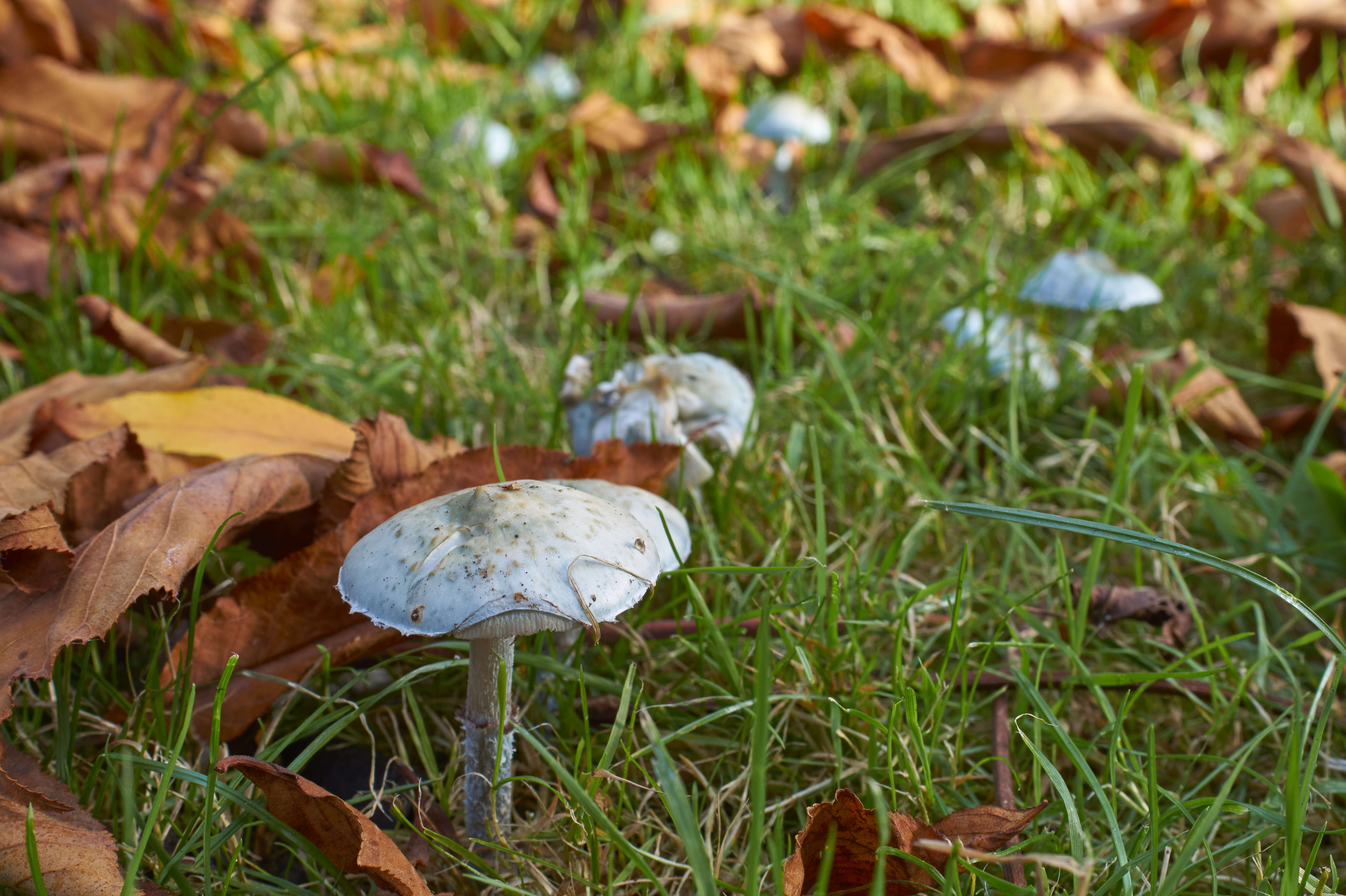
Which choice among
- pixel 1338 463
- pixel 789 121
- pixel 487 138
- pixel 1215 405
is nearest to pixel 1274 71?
pixel 789 121

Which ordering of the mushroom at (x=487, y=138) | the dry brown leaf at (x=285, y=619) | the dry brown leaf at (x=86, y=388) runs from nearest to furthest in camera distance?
the dry brown leaf at (x=285, y=619)
the dry brown leaf at (x=86, y=388)
the mushroom at (x=487, y=138)

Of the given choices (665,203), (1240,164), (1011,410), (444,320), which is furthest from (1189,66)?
(444,320)

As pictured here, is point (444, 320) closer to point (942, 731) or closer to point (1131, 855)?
point (942, 731)

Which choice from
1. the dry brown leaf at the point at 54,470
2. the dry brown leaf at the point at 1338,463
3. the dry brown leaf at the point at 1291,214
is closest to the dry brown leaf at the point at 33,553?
the dry brown leaf at the point at 54,470

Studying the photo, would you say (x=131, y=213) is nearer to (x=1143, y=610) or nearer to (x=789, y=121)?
(x=789, y=121)

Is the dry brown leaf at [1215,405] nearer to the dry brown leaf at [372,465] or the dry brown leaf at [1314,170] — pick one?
the dry brown leaf at [1314,170]
